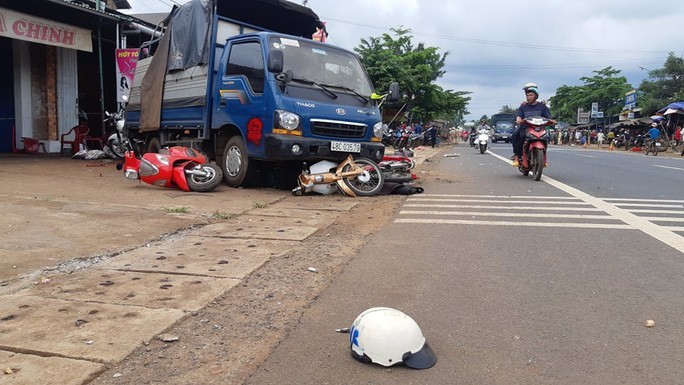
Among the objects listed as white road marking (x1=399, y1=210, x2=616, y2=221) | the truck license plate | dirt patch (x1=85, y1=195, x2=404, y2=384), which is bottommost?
dirt patch (x1=85, y1=195, x2=404, y2=384)

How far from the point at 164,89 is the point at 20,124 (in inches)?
284

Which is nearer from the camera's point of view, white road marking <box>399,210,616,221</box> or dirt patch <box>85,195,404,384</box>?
dirt patch <box>85,195,404,384</box>

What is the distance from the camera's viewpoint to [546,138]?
1109 centimetres

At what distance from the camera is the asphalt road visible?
8.77 ft

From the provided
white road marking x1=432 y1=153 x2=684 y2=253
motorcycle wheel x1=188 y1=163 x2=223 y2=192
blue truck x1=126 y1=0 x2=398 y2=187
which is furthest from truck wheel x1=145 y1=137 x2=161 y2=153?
white road marking x1=432 y1=153 x2=684 y2=253

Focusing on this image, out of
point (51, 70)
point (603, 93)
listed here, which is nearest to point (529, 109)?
point (51, 70)

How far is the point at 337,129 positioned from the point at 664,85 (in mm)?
49312

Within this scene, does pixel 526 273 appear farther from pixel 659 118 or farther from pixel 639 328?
pixel 659 118

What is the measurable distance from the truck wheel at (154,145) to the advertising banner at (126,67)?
1.85m

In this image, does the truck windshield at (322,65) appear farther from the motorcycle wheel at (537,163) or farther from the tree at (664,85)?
the tree at (664,85)

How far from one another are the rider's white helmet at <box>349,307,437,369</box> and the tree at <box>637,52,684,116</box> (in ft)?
164

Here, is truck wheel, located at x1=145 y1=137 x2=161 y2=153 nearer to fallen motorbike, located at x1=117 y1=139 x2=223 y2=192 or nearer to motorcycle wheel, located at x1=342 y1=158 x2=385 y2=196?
fallen motorbike, located at x1=117 y1=139 x2=223 y2=192

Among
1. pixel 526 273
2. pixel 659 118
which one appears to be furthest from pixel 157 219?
pixel 659 118

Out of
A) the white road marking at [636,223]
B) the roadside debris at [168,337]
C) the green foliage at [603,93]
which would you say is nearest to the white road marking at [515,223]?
the white road marking at [636,223]
